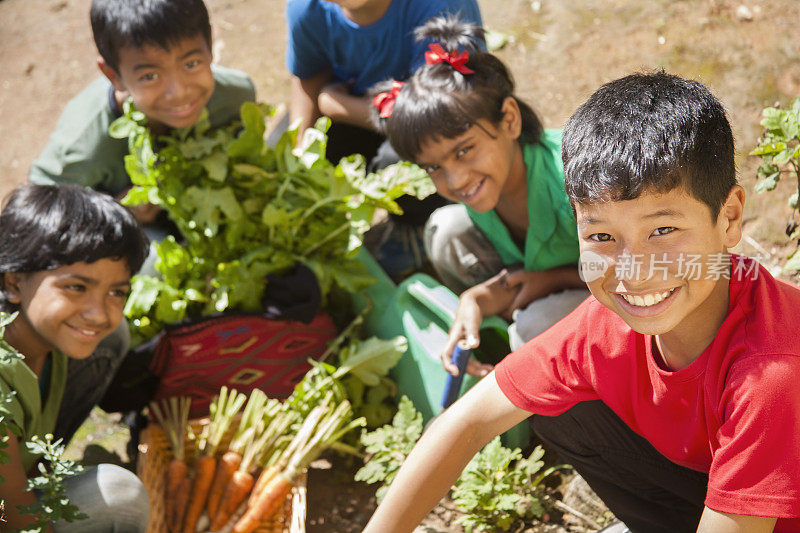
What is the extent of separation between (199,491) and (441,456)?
115 centimetres

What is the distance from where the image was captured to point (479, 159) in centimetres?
233

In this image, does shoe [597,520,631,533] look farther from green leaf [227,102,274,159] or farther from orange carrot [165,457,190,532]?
green leaf [227,102,274,159]

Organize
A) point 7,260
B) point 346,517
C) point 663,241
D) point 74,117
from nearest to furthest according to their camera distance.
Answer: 1. point 663,241
2. point 7,260
3. point 346,517
4. point 74,117

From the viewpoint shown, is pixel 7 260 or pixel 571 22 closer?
pixel 7 260

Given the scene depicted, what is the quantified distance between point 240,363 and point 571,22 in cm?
246

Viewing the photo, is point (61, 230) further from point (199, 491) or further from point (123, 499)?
point (199, 491)

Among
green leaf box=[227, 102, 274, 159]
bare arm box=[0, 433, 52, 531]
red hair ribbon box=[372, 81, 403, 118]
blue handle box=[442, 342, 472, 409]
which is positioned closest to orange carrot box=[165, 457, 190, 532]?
bare arm box=[0, 433, 52, 531]

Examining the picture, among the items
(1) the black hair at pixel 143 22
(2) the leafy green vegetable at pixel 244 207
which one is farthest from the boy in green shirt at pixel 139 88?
(2) the leafy green vegetable at pixel 244 207

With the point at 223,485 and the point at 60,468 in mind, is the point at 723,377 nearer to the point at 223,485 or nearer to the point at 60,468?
the point at 60,468

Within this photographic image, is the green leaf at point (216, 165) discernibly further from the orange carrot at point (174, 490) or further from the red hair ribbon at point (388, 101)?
the orange carrot at point (174, 490)

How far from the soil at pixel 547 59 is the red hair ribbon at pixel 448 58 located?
582mm

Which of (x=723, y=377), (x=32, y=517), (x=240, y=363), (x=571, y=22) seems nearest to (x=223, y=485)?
(x=240, y=363)

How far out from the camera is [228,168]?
8.89ft

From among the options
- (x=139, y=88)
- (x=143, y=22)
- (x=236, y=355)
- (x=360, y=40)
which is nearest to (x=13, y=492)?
(x=236, y=355)
